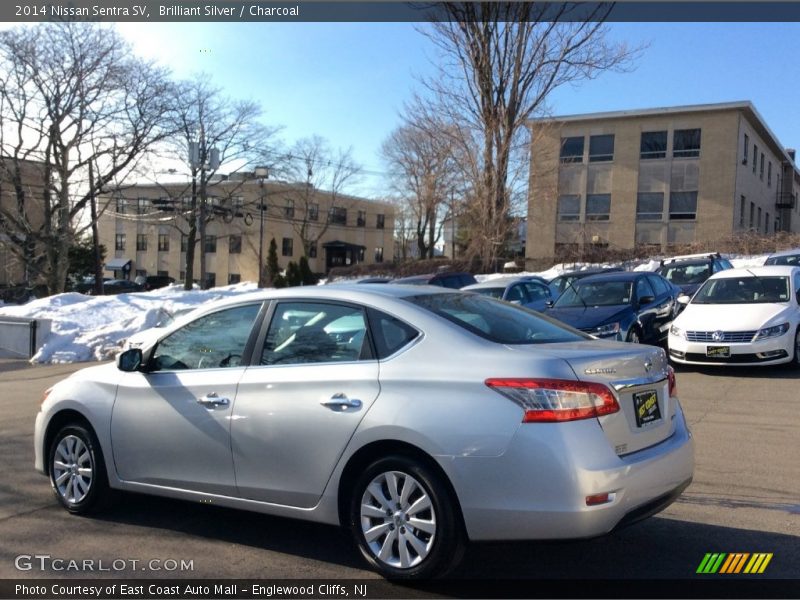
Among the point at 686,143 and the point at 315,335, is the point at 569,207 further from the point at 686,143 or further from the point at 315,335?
the point at 315,335

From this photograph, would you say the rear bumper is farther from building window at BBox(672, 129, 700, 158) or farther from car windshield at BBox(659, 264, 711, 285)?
building window at BBox(672, 129, 700, 158)

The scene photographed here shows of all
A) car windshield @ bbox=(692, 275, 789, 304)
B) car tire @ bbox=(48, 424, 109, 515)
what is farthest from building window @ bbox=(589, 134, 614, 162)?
car tire @ bbox=(48, 424, 109, 515)

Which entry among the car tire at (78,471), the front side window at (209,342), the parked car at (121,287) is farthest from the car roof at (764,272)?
the parked car at (121,287)

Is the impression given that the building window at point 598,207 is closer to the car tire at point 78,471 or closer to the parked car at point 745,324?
the parked car at point 745,324

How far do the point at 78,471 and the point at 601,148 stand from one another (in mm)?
49151

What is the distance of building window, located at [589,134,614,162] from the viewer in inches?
1966

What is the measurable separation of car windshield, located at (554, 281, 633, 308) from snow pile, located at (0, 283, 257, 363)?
698cm

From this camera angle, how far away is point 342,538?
4879mm

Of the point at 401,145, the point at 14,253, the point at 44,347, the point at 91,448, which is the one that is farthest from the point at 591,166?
the point at 91,448

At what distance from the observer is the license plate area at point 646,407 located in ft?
13.0

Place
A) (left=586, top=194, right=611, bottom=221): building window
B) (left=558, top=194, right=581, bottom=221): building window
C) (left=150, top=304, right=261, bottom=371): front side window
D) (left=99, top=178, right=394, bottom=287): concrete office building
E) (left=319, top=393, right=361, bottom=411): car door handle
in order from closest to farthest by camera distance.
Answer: (left=319, top=393, right=361, bottom=411): car door handle
(left=150, top=304, right=261, bottom=371): front side window
(left=586, top=194, right=611, bottom=221): building window
(left=558, top=194, right=581, bottom=221): building window
(left=99, top=178, right=394, bottom=287): concrete office building

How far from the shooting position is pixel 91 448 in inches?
210

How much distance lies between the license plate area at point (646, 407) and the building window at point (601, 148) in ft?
159

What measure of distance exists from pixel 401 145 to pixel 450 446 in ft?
171
